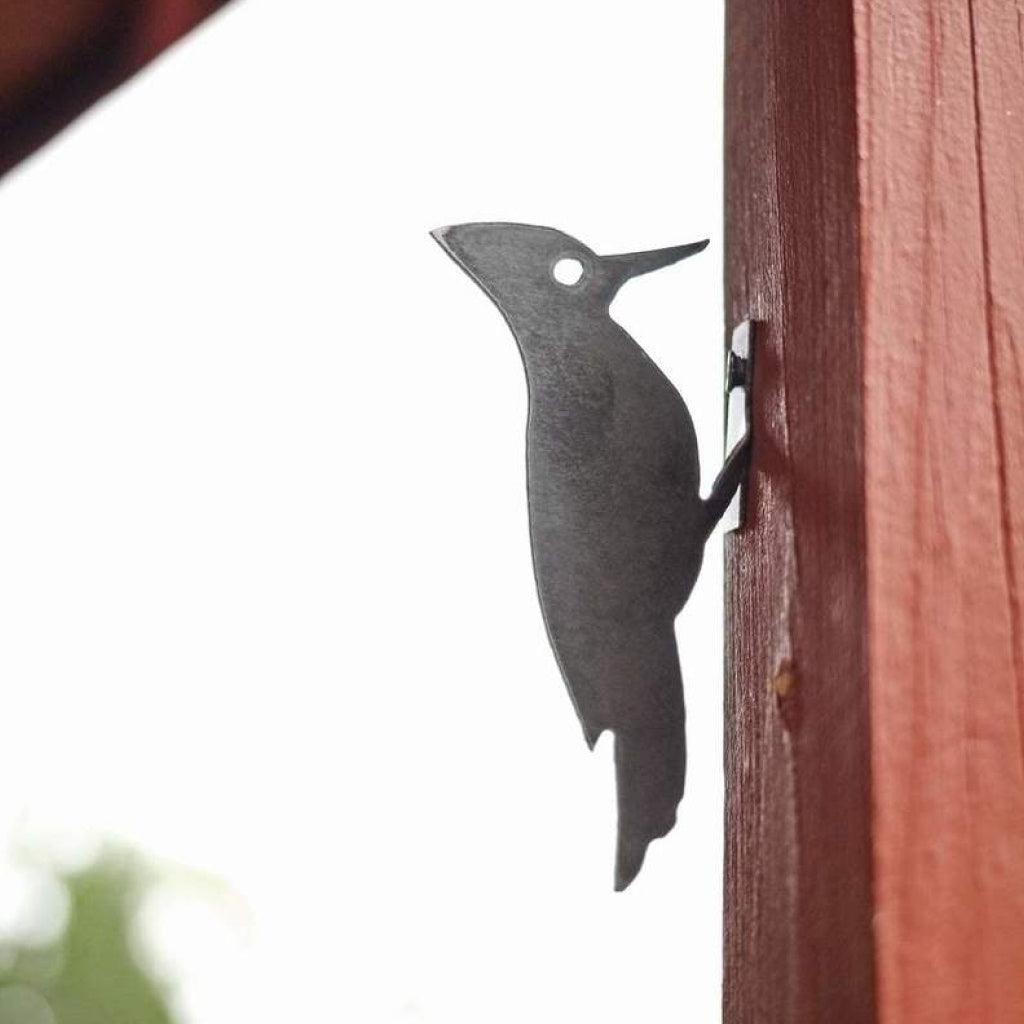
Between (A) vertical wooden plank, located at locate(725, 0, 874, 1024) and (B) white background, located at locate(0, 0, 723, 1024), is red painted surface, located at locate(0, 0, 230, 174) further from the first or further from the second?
(A) vertical wooden plank, located at locate(725, 0, 874, 1024)

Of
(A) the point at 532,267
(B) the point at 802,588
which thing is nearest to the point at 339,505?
(A) the point at 532,267

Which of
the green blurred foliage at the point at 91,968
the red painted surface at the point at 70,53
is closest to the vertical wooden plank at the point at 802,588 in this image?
the red painted surface at the point at 70,53

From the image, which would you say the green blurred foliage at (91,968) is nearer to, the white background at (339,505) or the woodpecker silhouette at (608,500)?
the white background at (339,505)

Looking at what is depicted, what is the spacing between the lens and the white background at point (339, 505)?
114cm

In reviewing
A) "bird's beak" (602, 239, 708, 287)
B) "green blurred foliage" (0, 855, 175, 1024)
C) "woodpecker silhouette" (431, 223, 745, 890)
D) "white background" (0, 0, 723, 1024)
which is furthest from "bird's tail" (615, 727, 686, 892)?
"green blurred foliage" (0, 855, 175, 1024)

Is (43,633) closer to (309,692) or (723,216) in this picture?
(309,692)

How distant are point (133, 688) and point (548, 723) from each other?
0.76 meters

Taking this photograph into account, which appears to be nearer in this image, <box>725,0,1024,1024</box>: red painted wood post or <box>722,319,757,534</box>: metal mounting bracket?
<box>725,0,1024,1024</box>: red painted wood post

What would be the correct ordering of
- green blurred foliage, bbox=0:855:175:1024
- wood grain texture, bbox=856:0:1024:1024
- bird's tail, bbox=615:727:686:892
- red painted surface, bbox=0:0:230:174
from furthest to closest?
green blurred foliage, bbox=0:855:175:1024 → red painted surface, bbox=0:0:230:174 → bird's tail, bbox=615:727:686:892 → wood grain texture, bbox=856:0:1024:1024

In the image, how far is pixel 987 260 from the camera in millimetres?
443

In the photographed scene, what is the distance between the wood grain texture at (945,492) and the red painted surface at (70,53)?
1.82 ft

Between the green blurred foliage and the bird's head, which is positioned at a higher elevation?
the bird's head

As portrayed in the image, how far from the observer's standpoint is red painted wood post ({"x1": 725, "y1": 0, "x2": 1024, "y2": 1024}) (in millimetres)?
367

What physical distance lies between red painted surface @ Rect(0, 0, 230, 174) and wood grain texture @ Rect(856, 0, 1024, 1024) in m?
0.56
